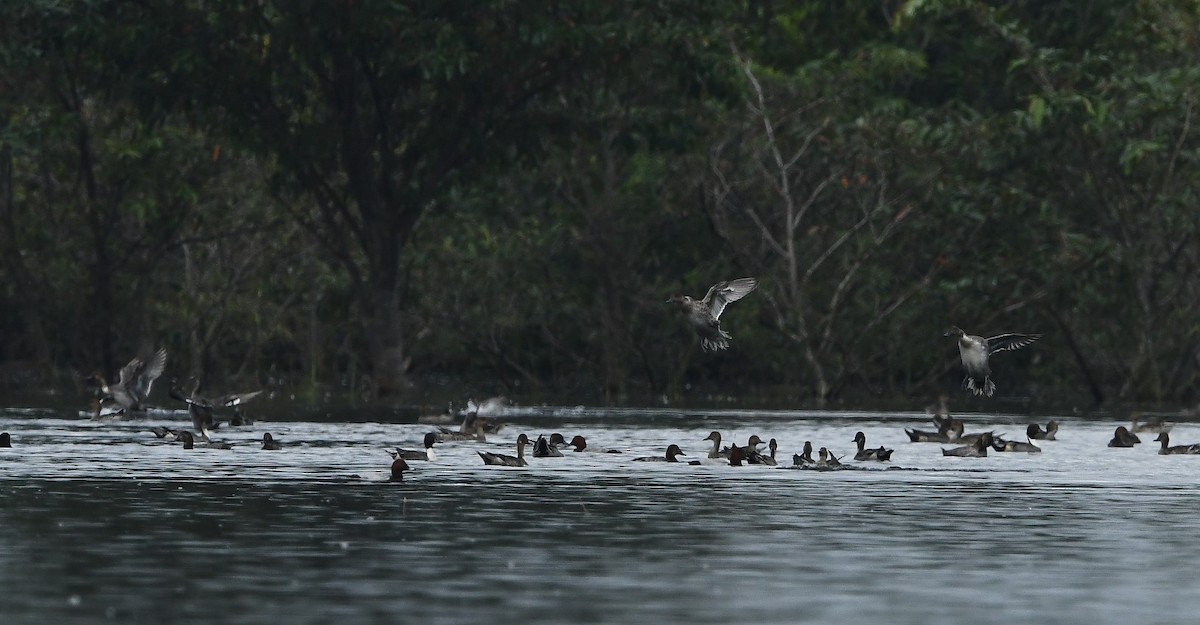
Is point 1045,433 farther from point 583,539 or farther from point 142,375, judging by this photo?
point 583,539

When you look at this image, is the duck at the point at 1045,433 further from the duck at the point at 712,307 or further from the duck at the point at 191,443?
the duck at the point at 191,443

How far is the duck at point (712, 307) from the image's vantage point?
38.9 metres

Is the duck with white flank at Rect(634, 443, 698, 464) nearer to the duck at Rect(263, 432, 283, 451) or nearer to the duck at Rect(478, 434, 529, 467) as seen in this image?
the duck at Rect(478, 434, 529, 467)

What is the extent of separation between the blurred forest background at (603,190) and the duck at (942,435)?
1804cm

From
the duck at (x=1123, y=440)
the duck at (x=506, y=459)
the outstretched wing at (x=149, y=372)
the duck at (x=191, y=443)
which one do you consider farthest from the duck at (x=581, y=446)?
the outstretched wing at (x=149, y=372)

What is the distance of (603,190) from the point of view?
225ft

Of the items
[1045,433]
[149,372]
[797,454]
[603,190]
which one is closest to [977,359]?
[1045,433]

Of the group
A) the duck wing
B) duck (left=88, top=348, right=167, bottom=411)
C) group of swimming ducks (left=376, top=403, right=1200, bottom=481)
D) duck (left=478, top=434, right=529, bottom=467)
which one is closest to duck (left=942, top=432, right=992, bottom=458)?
group of swimming ducks (left=376, top=403, right=1200, bottom=481)

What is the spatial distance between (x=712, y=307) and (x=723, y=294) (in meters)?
0.52

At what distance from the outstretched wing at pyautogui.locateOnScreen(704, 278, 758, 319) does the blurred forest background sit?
15.7 m

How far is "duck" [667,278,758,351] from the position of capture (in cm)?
3894

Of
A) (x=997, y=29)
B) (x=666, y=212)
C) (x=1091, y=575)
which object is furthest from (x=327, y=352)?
(x=1091, y=575)

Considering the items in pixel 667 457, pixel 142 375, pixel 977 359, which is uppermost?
pixel 977 359

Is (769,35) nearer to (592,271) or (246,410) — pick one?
(592,271)
